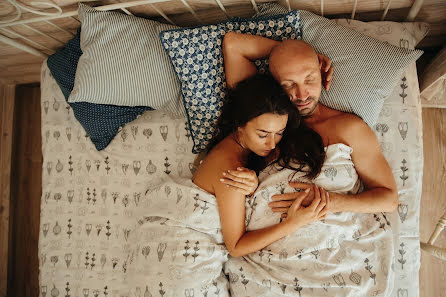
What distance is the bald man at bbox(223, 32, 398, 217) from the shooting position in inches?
52.5

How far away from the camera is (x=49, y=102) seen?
1.87 m

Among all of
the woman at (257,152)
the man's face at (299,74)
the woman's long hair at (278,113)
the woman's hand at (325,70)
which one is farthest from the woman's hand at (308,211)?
the woman's hand at (325,70)

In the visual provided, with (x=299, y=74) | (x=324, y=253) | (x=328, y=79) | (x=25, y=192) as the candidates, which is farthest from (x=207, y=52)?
(x=25, y=192)

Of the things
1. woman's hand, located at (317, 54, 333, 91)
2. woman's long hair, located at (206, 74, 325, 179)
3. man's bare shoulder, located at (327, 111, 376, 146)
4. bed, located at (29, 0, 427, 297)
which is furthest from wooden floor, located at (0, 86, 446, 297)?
woman's long hair, located at (206, 74, 325, 179)

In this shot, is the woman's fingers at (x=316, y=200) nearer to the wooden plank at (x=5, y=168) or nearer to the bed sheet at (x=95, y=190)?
the bed sheet at (x=95, y=190)

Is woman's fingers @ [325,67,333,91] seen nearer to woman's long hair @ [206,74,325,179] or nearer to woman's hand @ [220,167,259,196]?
woman's long hair @ [206,74,325,179]

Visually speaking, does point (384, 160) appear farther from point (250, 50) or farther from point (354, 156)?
point (250, 50)

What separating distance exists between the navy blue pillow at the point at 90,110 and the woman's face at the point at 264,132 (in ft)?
1.98

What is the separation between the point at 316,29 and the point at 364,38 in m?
0.20

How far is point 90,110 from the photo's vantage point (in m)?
1.67

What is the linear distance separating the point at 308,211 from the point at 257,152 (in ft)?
0.99

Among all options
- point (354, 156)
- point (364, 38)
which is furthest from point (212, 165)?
point (364, 38)

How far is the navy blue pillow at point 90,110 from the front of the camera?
1666 mm

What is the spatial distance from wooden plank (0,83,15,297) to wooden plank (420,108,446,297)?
2.47 meters
